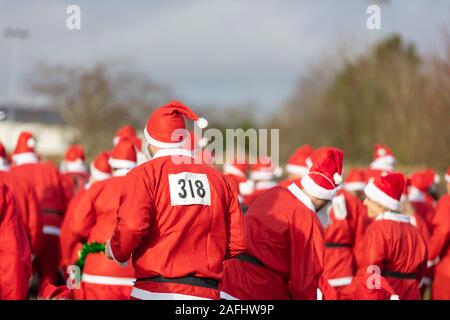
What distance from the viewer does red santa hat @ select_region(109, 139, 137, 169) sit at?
9.92m

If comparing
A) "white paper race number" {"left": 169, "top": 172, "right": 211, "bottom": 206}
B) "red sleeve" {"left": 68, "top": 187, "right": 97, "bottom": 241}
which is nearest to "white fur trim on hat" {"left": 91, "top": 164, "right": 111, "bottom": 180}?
"red sleeve" {"left": 68, "top": 187, "right": 97, "bottom": 241}

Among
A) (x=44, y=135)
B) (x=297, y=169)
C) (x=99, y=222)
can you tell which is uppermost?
(x=297, y=169)

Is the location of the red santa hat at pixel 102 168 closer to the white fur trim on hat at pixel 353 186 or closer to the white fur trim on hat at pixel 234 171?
the white fur trim on hat at pixel 234 171

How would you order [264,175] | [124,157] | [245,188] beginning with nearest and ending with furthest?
[124,157] < [245,188] < [264,175]

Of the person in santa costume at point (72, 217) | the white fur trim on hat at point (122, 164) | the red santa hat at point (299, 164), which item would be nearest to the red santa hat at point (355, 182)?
the red santa hat at point (299, 164)

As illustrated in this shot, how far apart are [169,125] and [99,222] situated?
12.4ft

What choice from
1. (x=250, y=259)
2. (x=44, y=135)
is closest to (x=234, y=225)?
(x=250, y=259)

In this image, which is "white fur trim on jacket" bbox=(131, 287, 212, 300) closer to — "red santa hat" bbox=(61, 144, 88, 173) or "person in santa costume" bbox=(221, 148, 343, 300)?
"person in santa costume" bbox=(221, 148, 343, 300)

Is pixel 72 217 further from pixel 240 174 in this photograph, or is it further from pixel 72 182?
pixel 240 174

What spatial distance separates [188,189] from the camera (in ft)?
19.6

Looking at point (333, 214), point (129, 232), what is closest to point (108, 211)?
point (333, 214)

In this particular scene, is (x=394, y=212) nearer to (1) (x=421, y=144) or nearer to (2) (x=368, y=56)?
(1) (x=421, y=144)

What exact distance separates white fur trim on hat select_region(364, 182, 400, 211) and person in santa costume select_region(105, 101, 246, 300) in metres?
2.94

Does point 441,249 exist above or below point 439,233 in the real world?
below
